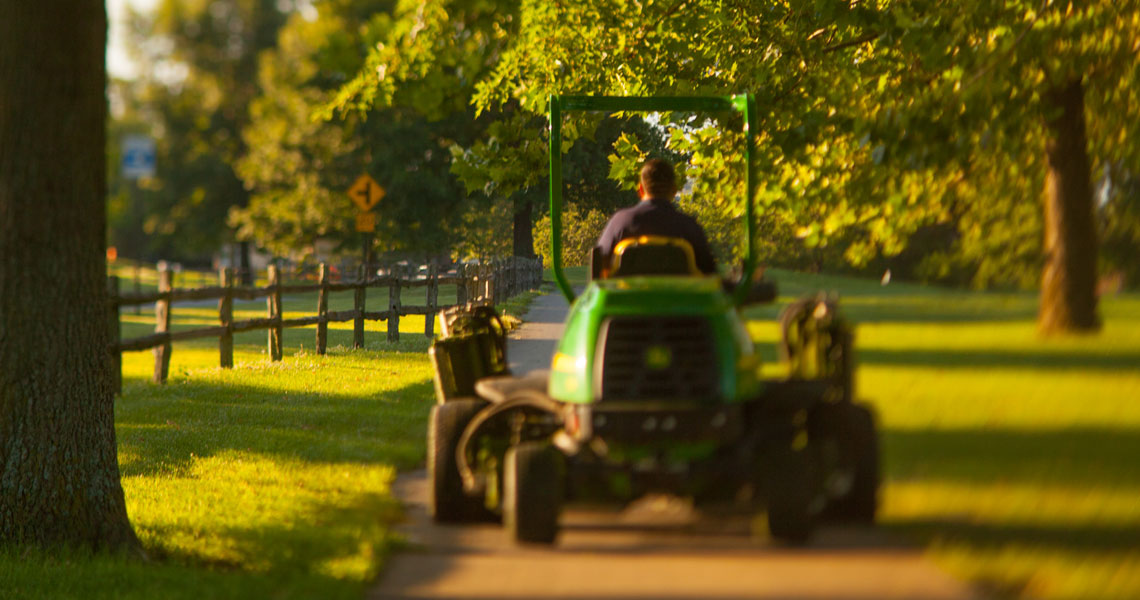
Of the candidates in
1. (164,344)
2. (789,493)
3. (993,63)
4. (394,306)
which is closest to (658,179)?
(993,63)

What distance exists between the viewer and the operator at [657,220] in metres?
5.23

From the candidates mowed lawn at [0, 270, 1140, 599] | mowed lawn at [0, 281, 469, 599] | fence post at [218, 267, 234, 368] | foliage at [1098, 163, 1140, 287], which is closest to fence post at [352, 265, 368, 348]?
mowed lawn at [0, 281, 469, 599]

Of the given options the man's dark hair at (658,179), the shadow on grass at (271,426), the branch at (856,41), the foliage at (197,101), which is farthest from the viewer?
the foliage at (197,101)

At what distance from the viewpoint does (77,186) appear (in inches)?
319

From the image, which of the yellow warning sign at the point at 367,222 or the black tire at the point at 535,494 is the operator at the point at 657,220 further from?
the yellow warning sign at the point at 367,222

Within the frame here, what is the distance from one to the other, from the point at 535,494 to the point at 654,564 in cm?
54

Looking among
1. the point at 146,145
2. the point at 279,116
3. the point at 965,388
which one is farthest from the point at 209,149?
the point at 965,388

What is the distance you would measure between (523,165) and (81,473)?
386 cm

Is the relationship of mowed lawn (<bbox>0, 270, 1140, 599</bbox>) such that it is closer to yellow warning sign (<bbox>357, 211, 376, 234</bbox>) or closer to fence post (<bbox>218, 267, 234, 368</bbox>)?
yellow warning sign (<bbox>357, 211, 376, 234</bbox>)

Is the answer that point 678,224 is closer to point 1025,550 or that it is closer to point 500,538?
point 500,538

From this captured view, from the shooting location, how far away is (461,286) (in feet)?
25.0

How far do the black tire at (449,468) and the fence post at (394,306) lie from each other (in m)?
8.28

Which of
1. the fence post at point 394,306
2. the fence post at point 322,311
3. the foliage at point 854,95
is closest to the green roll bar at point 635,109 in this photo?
the foliage at point 854,95

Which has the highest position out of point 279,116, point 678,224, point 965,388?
point 279,116
